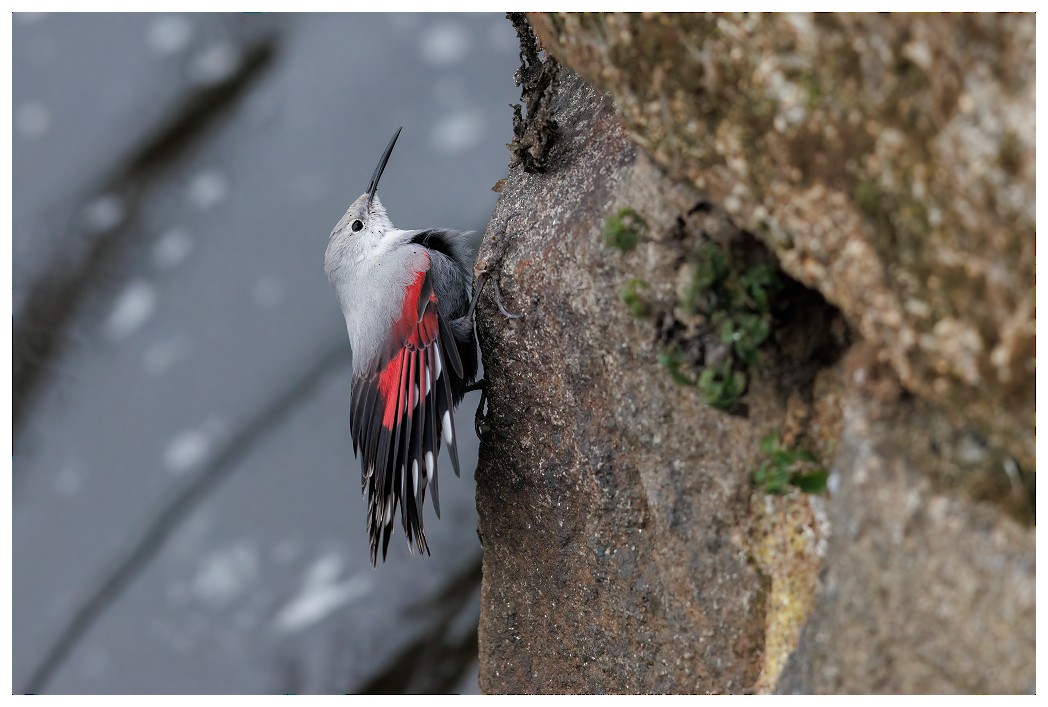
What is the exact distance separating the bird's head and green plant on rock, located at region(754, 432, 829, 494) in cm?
109

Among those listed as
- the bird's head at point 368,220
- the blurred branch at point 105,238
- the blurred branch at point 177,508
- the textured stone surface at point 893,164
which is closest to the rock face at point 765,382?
the textured stone surface at point 893,164

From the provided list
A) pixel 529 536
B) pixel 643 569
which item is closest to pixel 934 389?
pixel 643 569

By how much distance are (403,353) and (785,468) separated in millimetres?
792

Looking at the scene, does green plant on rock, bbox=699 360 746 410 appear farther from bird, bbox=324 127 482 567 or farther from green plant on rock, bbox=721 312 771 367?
bird, bbox=324 127 482 567

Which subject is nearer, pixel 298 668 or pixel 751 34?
pixel 751 34

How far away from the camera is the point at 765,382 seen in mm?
1229

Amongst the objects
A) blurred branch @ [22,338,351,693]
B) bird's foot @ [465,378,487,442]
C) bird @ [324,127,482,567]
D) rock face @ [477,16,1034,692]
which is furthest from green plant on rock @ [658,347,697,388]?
blurred branch @ [22,338,351,693]

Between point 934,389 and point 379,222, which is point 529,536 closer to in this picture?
point 379,222

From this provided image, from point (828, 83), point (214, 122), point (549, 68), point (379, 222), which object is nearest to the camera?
point (828, 83)

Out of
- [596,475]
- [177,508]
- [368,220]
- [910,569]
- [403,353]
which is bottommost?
[177,508]

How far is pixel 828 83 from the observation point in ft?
2.99

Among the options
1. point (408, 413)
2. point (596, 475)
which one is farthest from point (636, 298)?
point (408, 413)

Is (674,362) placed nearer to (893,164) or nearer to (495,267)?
(893,164)

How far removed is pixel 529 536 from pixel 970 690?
35.0 inches
